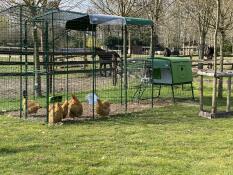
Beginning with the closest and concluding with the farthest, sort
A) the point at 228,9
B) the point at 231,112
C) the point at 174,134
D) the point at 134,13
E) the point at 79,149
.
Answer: the point at 79,149 < the point at 174,134 < the point at 231,112 < the point at 228,9 < the point at 134,13

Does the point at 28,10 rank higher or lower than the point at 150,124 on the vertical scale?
higher

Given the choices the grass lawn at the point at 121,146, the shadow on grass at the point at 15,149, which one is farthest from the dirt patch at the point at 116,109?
the shadow on grass at the point at 15,149

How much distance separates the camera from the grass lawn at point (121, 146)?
6629mm

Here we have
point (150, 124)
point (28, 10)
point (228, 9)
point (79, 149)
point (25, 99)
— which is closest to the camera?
point (79, 149)

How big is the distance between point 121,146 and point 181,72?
6720mm

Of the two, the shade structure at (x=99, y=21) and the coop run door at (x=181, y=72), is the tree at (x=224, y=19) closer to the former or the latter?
the coop run door at (x=181, y=72)

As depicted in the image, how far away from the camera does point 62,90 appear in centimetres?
1619

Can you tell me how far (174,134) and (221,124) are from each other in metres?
1.74

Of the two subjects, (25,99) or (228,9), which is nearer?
(25,99)

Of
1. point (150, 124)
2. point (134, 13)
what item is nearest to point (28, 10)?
point (150, 124)

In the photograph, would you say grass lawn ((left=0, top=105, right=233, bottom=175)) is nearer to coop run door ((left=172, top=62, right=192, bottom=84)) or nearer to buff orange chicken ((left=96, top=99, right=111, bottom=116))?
buff orange chicken ((left=96, top=99, right=111, bottom=116))

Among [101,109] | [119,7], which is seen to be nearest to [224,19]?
[119,7]

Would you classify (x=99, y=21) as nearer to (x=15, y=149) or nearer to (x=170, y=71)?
(x=170, y=71)

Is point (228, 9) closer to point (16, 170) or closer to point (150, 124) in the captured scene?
point (150, 124)
